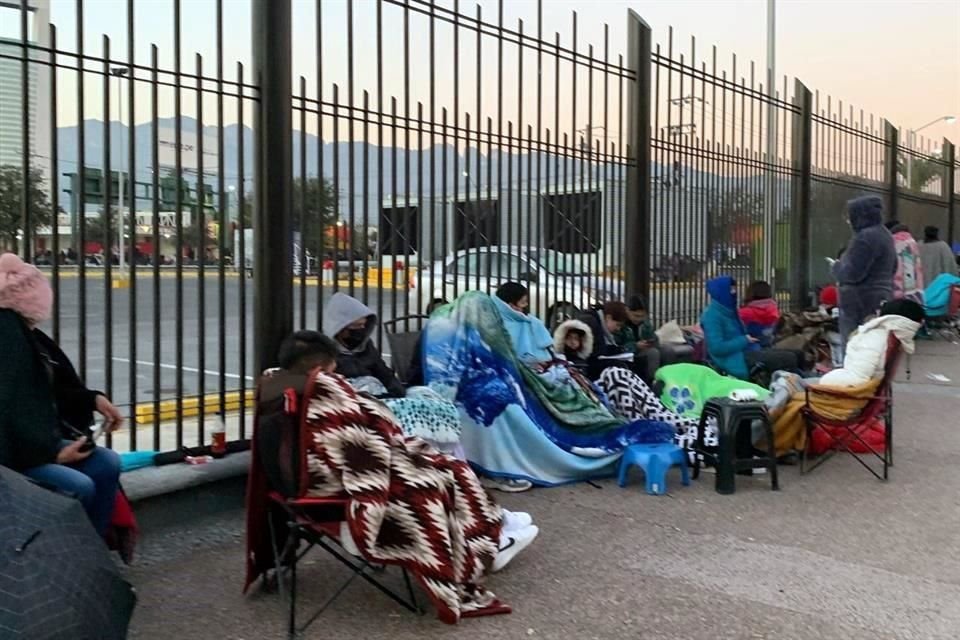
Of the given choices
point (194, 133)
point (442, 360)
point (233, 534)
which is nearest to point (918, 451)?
point (442, 360)

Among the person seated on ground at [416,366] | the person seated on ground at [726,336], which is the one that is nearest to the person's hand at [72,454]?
the person seated on ground at [416,366]

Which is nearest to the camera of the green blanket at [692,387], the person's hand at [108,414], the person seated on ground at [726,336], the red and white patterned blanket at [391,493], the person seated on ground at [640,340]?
the red and white patterned blanket at [391,493]

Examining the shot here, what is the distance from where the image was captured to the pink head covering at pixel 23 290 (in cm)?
361

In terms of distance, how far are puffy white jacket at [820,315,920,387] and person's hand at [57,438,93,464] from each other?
4.68m

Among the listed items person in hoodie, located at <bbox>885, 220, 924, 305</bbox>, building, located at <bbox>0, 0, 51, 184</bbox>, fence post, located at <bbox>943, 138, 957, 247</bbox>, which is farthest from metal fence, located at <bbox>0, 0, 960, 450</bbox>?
fence post, located at <bbox>943, 138, 957, 247</bbox>

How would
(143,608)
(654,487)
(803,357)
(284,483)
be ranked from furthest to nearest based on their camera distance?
(803,357), (654,487), (143,608), (284,483)

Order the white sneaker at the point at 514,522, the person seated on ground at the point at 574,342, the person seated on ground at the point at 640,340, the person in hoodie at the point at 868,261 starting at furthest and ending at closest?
the person in hoodie at the point at 868,261
the person seated on ground at the point at 640,340
the person seated on ground at the point at 574,342
the white sneaker at the point at 514,522

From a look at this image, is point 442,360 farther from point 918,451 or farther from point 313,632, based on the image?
point 918,451

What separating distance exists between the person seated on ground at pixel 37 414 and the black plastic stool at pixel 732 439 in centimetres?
347

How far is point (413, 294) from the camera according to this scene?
263 inches

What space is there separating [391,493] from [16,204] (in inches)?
88.0

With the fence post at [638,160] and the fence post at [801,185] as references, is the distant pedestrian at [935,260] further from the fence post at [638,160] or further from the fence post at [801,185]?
the fence post at [638,160]

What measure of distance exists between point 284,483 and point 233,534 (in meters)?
1.44

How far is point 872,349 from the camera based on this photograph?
20.5ft
